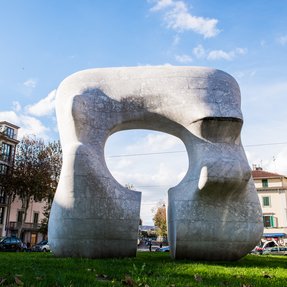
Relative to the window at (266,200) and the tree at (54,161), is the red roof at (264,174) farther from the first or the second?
the tree at (54,161)

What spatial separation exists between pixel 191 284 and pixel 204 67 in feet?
28.7

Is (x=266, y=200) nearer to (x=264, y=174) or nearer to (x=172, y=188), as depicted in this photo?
(x=264, y=174)

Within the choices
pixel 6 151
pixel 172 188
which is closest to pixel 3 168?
pixel 6 151

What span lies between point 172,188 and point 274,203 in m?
38.3

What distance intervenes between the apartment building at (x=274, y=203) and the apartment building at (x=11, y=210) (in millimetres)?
28690

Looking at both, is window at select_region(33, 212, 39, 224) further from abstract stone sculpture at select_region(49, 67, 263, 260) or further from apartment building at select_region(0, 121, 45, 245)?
abstract stone sculpture at select_region(49, 67, 263, 260)

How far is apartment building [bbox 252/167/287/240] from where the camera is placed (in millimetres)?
46219

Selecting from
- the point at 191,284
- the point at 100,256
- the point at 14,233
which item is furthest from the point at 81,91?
the point at 14,233

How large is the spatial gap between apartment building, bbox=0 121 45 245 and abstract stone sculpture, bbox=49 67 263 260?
104 ft

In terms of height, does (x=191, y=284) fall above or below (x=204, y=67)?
→ below

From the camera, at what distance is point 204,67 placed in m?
13.2

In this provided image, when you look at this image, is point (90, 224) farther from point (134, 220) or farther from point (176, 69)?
point (176, 69)

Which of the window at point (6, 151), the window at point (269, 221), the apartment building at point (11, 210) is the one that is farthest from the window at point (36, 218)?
the window at point (269, 221)

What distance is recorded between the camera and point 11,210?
4778 centimetres
